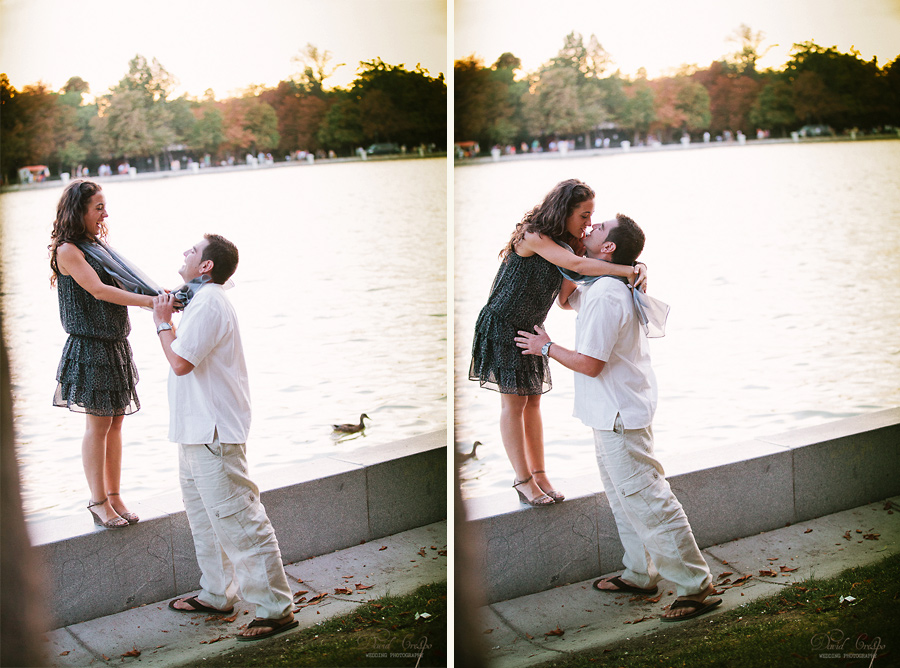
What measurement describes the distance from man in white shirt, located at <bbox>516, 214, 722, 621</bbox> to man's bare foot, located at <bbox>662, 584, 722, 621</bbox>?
0.28 feet

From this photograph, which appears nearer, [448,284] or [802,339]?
[448,284]

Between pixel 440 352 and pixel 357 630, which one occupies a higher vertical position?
pixel 440 352

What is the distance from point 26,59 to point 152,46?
17.9 inches

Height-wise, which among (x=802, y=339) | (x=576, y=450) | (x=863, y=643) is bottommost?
(x=863, y=643)

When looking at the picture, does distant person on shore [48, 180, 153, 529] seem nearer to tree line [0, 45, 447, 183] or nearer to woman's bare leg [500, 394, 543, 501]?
tree line [0, 45, 447, 183]

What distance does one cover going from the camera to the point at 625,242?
320 cm

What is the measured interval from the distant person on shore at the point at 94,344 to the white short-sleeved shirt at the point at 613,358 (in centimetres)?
156

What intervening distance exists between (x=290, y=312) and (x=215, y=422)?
2.26 ft

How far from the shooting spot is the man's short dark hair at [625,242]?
10.5 ft

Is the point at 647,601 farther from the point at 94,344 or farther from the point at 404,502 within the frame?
the point at 94,344

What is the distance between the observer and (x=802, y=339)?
4504 millimetres

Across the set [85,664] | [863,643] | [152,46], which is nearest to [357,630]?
[85,664]

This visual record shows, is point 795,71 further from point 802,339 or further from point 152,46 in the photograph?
point 152,46

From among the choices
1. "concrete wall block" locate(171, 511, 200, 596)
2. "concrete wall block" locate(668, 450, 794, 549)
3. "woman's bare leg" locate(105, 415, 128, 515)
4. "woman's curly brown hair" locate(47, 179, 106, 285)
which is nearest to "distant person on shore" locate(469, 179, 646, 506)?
"concrete wall block" locate(668, 450, 794, 549)
